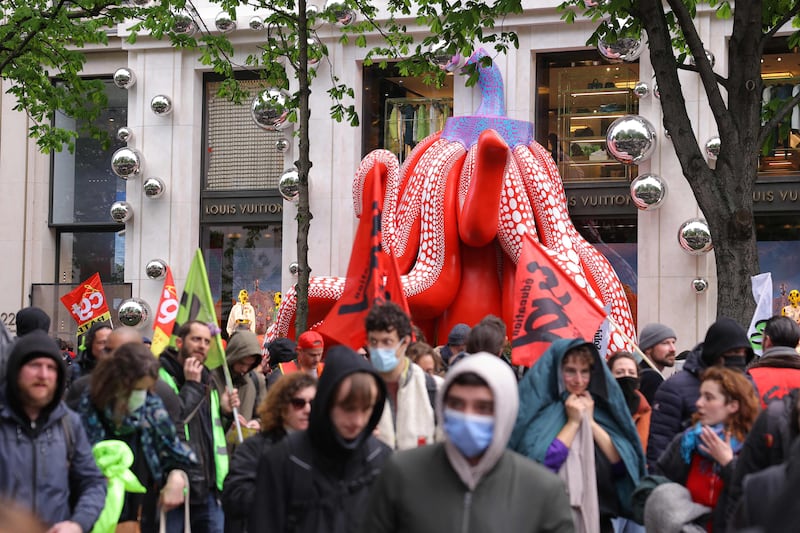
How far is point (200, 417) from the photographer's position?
7.47 meters

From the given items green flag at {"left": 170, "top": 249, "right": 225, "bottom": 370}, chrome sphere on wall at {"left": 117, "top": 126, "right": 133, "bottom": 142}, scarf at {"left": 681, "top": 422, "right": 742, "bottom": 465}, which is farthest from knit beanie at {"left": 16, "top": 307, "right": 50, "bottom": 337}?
chrome sphere on wall at {"left": 117, "top": 126, "right": 133, "bottom": 142}

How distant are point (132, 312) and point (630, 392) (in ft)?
47.9

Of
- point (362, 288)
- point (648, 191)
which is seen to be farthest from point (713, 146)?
point (362, 288)

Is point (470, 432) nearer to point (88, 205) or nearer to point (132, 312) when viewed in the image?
point (132, 312)

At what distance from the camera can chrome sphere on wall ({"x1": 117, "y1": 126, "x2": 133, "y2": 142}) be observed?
22.9 m

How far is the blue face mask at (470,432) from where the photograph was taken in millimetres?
4098

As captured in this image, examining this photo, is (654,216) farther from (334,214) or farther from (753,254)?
(753,254)

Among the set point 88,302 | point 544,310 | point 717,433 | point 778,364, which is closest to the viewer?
point 717,433

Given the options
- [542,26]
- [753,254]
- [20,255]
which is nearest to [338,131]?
[542,26]

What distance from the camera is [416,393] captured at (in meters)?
6.48

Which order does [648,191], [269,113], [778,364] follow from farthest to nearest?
[269,113]
[648,191]
[778,364]

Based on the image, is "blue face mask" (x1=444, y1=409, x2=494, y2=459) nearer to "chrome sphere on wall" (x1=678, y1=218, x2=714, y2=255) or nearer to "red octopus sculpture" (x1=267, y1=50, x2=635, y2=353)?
"red octopus sculpture" (x1=267, y1=50, x2=635, y2=353)

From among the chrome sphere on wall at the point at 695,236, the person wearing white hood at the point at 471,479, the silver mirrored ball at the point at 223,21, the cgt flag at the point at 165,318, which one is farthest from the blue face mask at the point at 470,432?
the silver mirrored ball at the point at 223,21

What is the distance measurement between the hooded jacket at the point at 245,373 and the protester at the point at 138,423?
4.66 feet
